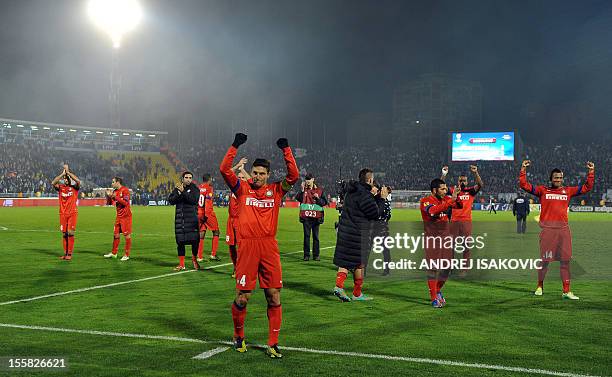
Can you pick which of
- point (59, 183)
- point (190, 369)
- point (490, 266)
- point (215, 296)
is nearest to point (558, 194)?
point (490, 266)

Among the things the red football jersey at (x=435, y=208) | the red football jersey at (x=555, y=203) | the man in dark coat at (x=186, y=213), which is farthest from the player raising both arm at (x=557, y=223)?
the man in dark coat at (x=186, y=213)

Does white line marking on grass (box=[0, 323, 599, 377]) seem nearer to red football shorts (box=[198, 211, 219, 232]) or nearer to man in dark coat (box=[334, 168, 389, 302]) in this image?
man in dark coat (box=[334, 168, 389, 302])

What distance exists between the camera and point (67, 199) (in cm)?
1719

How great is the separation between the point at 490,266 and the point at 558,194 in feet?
12.2

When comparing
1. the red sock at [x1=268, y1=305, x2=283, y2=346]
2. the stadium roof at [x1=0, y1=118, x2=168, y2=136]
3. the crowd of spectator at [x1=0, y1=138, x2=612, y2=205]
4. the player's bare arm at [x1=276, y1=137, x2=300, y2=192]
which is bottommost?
the red sock at [x1=268, y1=305, x2=283, y2=346]

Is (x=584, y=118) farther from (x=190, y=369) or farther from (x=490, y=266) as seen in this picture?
(x=190, y=369)

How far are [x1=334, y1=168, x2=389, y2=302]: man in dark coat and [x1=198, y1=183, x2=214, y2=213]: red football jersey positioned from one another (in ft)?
19.7

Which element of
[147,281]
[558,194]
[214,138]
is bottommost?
[147,281]

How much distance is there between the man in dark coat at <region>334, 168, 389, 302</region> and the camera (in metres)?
10.7

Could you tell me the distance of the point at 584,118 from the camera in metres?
108

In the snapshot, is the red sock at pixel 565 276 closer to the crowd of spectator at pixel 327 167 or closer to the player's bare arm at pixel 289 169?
the player's bare arm at pixel 289 169

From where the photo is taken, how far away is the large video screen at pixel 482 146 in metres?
67.0

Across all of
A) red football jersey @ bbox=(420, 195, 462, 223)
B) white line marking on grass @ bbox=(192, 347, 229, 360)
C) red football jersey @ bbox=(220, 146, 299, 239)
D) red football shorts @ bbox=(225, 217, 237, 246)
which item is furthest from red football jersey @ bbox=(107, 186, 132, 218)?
red football jersey @ bbox=(220, 146, 299, 239)

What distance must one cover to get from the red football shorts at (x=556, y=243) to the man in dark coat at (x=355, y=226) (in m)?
3.16
